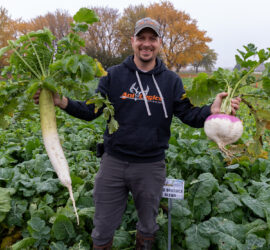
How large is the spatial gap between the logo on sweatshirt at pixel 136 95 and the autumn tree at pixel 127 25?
40687 mm

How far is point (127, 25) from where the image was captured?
4434 centimetres

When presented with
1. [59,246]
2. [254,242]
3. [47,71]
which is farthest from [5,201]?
[254,242]

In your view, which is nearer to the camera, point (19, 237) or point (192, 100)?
point (192, 100)

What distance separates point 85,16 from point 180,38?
4419 centimetres

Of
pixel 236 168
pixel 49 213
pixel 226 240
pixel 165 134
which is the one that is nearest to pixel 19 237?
pixel 49 213

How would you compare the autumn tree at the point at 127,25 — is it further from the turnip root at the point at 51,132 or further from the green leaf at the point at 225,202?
the turnip root at the point at 51,132

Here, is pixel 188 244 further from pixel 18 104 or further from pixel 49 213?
pixel 18 104

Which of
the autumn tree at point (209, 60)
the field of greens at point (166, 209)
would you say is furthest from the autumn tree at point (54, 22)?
the field of greens at point (166, 209)

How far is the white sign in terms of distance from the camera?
2.76m

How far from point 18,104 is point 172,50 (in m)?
43.3

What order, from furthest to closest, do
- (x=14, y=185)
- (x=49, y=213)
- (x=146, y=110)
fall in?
(x=14, y=185)
(x=49, y=213)
(x=146, y=110)

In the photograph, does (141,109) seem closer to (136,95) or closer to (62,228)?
(136,95)

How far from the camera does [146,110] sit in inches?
98.4

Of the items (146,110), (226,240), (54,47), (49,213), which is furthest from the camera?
(49,213)
